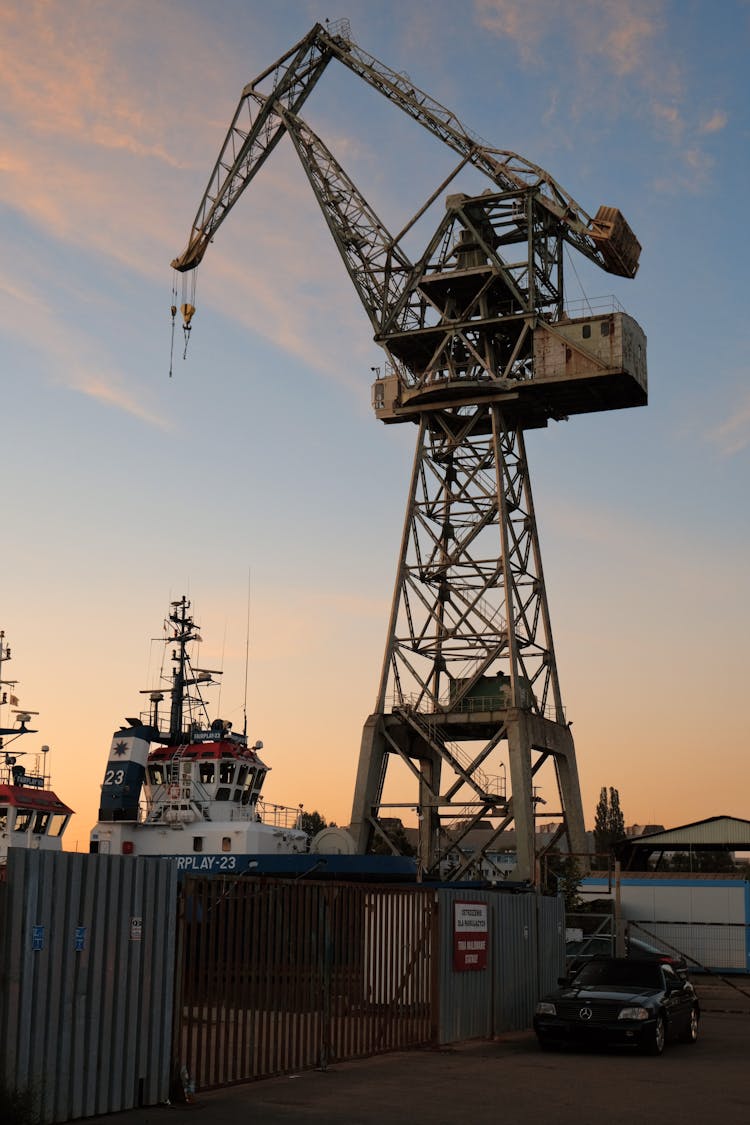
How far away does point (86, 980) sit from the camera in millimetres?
14961

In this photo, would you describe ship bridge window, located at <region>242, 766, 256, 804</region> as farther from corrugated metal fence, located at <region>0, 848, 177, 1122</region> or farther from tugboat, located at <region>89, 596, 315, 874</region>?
corrugated metal fence, located at <region>0, 848, 177, 1122</region>

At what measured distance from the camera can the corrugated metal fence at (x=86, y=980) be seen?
45.6ft

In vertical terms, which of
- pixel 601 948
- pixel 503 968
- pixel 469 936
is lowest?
pixel 601 948

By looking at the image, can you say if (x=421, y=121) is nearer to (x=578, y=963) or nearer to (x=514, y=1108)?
(x=578, y=963)

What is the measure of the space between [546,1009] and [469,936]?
6.72 ft

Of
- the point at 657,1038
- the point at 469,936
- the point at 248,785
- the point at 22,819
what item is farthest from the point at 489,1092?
the point at 22,819

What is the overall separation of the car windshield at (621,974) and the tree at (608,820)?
379 ft

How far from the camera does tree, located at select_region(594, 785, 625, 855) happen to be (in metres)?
137

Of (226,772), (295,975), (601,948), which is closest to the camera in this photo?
(295,975)

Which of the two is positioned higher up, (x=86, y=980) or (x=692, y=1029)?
(x=86, y=980)

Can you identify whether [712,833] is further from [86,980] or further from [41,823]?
[86,980]

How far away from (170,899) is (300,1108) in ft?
9.96

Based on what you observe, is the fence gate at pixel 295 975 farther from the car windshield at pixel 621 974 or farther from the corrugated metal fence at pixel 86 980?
the car windshield at pixel 621 974

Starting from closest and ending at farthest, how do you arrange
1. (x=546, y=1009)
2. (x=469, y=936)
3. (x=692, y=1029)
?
(x=546, y=1009) → (x=469, y=936) → (x=692, y=1029)
